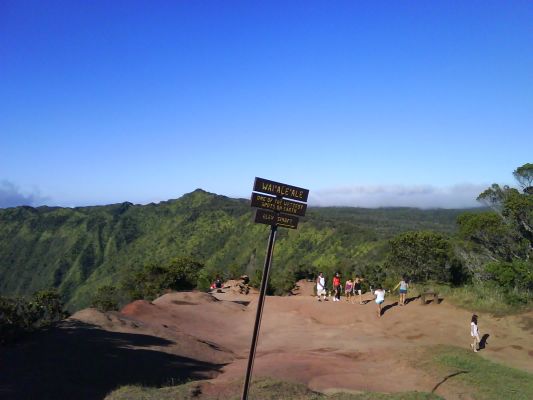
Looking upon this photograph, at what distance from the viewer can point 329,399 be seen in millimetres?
10664

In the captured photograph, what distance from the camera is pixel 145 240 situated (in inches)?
5049

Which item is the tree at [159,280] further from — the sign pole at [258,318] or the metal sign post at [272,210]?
the metal sign post at [272,210]

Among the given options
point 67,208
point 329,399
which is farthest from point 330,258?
point 67,208

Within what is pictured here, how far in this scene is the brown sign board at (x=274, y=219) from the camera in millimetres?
8617

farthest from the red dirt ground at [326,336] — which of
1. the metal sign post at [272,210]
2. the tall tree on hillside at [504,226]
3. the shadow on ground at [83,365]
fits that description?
the tall tree on hillside at [504,226]

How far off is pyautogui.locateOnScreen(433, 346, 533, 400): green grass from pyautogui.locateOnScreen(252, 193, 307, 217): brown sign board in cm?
710

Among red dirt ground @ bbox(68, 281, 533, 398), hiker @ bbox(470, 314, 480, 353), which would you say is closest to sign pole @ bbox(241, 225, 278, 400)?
red dirt ground @ bbox(68, 281, 533, 398)

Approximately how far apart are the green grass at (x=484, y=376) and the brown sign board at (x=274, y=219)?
7.06m

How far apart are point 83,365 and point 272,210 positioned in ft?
26.5

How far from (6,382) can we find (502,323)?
58.7 ft

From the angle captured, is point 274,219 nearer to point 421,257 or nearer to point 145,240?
point 421,257

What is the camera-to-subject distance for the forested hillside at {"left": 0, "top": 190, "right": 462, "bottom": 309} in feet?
298

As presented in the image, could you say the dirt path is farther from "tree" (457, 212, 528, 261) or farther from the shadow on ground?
"tree" (457, 212, 528, 261)

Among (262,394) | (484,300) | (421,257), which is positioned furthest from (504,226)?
(262,394)
